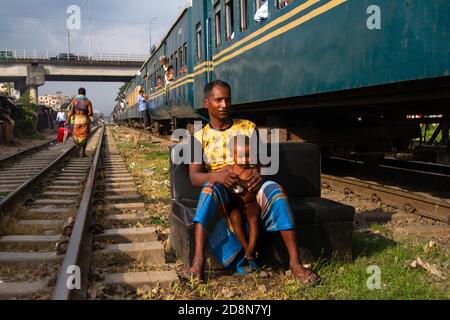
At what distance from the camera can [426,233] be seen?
479 centimetres

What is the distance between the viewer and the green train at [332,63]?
4.20 m

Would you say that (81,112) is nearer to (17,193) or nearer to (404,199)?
(17,193)

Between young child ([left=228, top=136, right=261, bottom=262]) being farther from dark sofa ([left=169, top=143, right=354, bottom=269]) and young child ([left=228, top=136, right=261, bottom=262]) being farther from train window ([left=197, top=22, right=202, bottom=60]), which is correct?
train window ([left=197, top=22, right=202, bottom=60])

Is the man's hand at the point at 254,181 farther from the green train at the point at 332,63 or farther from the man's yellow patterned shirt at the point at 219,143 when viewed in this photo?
the green train at the point at 332,63

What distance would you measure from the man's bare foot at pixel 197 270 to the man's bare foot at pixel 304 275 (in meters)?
0.59

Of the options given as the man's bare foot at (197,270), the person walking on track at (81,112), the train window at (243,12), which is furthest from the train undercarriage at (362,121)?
the person walking on track at (81,112)

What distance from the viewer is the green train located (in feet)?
13.8

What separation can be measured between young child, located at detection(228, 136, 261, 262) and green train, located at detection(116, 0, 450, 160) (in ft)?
5.13

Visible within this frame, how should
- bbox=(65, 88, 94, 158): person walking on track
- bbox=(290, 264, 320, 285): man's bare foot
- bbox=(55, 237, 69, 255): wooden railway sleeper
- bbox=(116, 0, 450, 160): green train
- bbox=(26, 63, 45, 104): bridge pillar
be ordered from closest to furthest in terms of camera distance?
bbox=(290, 264, 320, 285): man's bare foot, bbox=(116, 0, 450, 160): green train, bbox=(55, 237, 69, 255): wooden railway sleeper, bbox=(65, 88, 94, 158): person walking on track, bbox=(26, 63, 45, 104): bridge pillar

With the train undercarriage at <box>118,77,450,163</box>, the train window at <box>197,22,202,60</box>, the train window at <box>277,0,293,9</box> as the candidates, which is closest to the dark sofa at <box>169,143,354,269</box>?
the train undercarriage at <box>118,77,450,163</box>

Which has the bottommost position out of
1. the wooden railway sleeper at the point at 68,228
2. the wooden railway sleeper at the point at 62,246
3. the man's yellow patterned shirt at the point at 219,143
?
the wooden railway sleeper at the point at 62,246

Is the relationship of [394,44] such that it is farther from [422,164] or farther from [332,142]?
[422,164]

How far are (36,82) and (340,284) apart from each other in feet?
180

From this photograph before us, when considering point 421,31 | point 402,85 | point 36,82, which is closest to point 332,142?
point 402,85
